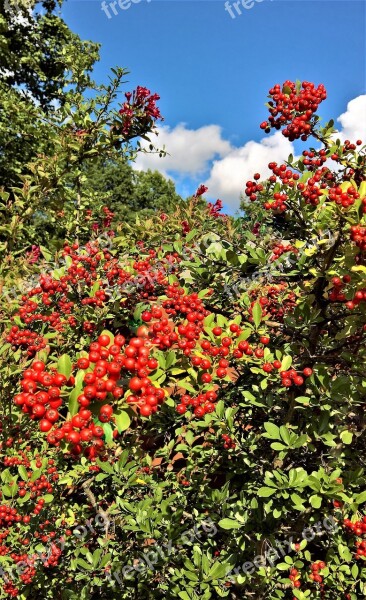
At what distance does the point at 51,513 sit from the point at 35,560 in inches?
18.6

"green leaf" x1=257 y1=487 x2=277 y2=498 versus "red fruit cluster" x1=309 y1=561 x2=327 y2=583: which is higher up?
"green leaf" x1=257 y1=487 x2=277 y2=498

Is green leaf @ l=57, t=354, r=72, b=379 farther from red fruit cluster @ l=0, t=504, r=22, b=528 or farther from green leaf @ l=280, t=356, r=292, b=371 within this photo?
red fruit cluster @ l=0, t=504, r=22, b=528

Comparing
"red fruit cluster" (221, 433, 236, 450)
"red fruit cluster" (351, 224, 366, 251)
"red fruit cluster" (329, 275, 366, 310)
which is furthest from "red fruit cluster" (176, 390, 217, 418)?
"red fruit cluster" (351, 224, 366, 251)

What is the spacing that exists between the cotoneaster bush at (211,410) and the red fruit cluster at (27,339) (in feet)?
0.08

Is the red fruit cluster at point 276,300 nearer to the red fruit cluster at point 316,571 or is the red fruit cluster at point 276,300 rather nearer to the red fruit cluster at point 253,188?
the red fruit cluster at point 253,188

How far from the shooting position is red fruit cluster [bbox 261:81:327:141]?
3627 millimetres

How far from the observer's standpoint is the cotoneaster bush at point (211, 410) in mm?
2080

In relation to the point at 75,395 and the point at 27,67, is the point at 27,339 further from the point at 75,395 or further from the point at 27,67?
the point at 27,67

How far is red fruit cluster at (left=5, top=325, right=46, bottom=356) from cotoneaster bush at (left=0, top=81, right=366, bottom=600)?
23mm

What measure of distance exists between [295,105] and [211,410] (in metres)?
3.02

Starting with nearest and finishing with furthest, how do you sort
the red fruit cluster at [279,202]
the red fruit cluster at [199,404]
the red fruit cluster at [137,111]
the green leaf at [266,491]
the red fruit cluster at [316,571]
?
1. the green leaf at [266,491]
2. the red fruit cluster at [199,404]
3. the red fruit cluster at [316,571]
4. the red fruit cluster at [279,202]
5. the red fruit cluster at [137,111]

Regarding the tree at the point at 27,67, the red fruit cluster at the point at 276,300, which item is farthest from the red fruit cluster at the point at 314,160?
the tree at the point at 27,67

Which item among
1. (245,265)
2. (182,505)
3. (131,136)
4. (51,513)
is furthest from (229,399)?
(131,136)

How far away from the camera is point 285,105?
3717 mm
